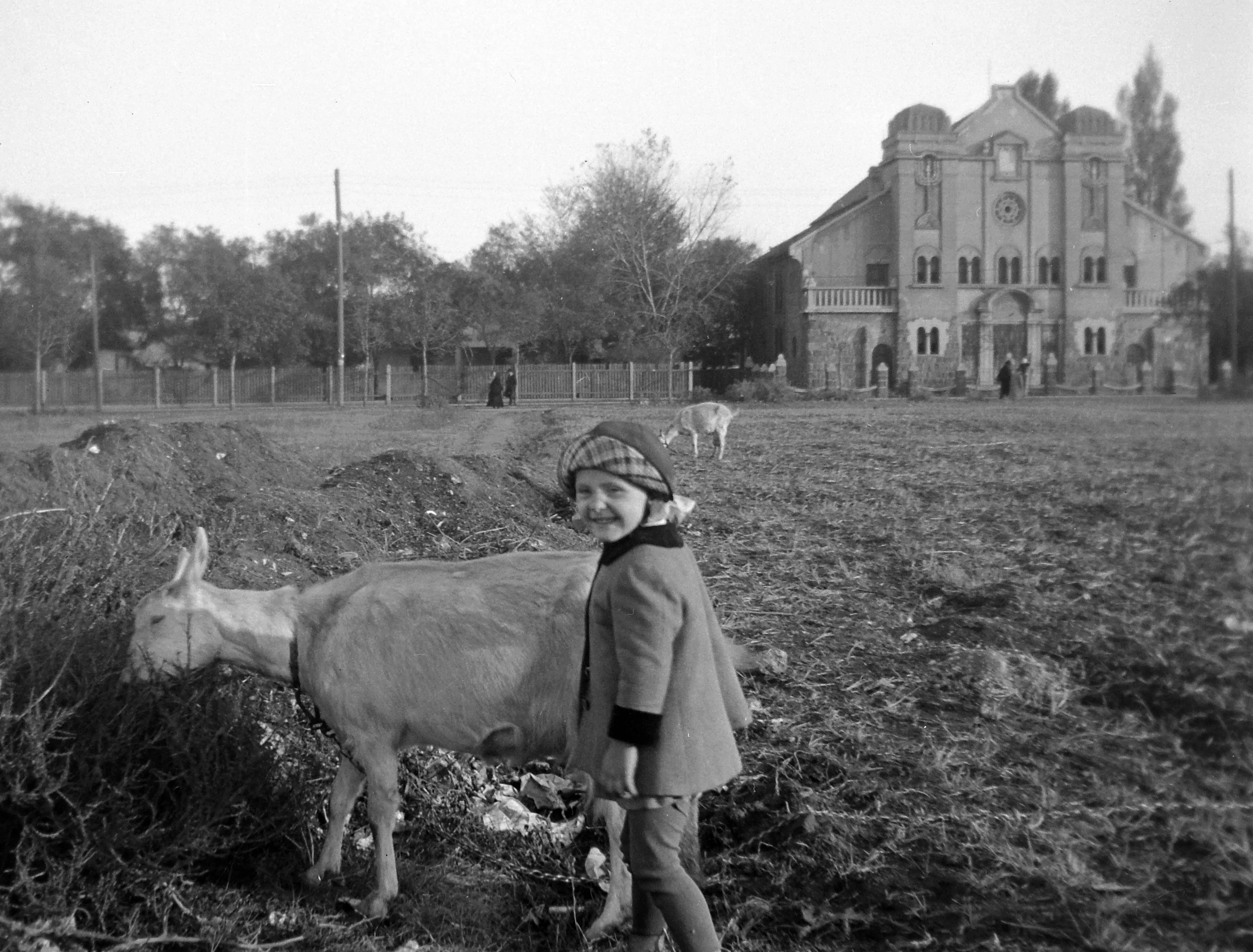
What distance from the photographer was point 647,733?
9.28 ft

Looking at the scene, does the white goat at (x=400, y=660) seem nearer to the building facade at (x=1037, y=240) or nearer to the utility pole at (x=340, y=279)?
the building facade at (x=1037, y=240)

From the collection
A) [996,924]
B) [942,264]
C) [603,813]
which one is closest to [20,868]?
[603,813]

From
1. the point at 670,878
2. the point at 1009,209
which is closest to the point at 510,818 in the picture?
the point at 670,878

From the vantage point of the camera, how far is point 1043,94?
12.4 feet

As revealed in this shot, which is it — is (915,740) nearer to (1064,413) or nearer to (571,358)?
(1064,413)

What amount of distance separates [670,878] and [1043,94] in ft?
9.72

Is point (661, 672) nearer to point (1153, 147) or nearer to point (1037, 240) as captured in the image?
point (1153, 147)

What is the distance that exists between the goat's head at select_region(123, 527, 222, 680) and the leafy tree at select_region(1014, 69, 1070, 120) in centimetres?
332

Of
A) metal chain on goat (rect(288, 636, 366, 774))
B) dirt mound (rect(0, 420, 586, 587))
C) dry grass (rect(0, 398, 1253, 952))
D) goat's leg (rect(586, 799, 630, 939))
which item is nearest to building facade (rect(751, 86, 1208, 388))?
dry grass (rect(0, 398, 1253, 952))

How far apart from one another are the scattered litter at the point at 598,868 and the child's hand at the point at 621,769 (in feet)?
3.69

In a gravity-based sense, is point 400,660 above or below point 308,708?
above

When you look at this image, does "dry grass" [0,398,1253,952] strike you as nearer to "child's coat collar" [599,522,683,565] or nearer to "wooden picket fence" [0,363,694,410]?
"child's coat collar" [599,522,683,565]

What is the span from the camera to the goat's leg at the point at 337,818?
370 cm

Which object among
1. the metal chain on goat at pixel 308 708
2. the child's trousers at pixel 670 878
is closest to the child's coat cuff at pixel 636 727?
the child's trousers at pixel 670 878
